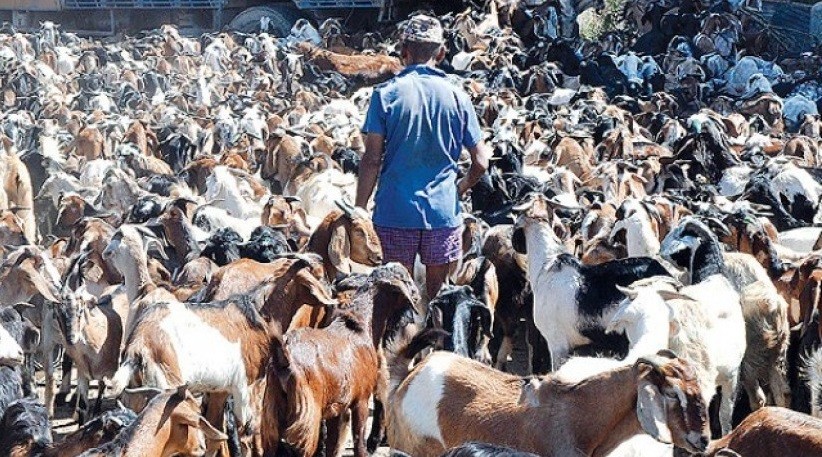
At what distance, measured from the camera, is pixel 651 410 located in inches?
204

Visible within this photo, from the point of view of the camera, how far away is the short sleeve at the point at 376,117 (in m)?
6.66

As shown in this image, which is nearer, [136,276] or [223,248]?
[136,276]

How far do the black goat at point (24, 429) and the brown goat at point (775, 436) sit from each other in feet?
9.01

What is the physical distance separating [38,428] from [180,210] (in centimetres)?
400

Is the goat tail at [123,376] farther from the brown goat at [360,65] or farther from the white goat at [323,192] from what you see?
the brown goat at [360,65]

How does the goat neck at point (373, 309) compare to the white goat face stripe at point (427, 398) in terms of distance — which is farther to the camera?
the goat neck at point (373, 309)

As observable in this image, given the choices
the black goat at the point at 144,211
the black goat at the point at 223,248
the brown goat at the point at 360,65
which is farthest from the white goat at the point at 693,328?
the brown goat at the point at 360,65

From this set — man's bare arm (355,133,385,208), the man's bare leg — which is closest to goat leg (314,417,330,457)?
the man's bare leg

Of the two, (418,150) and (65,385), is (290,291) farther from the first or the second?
(65,385)

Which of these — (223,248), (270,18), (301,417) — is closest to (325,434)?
(301,417)

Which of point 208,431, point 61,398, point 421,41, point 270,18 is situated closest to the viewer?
point 208,431

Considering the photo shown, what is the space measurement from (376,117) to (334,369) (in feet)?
4.04

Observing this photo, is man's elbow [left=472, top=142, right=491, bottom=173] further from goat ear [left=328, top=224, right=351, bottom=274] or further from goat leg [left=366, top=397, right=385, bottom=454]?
goat ear [left=328, top=224, right=351, bottom=274]

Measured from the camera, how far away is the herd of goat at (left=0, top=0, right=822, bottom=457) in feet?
18.4
